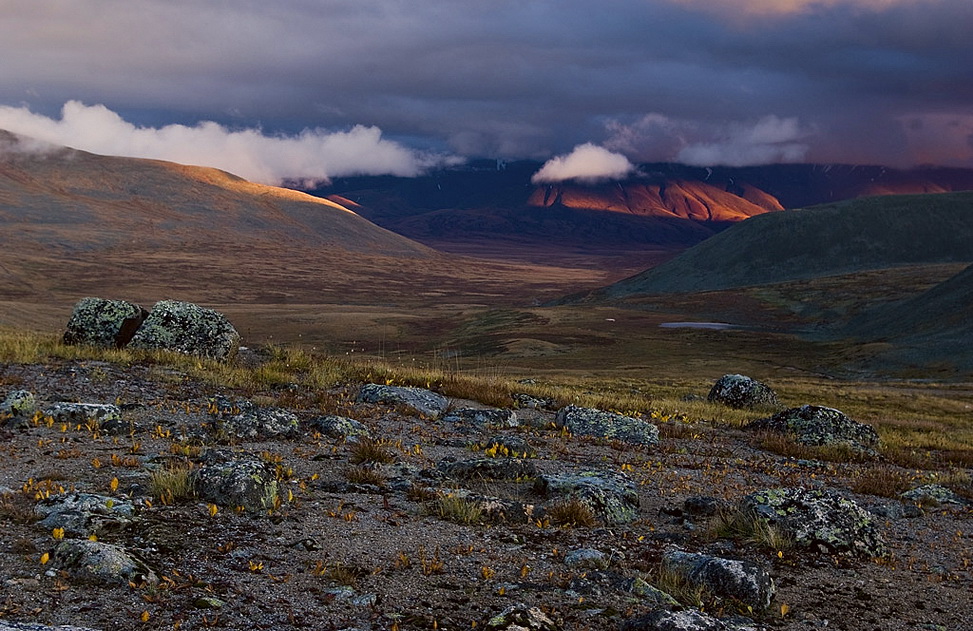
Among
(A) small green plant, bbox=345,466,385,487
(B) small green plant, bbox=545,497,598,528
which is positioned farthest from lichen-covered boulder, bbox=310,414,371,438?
(B) small green plant, bbox=545,497,598,528

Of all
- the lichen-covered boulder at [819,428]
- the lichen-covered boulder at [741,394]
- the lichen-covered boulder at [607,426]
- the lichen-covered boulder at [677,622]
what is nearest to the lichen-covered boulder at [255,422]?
the lichen-covered boulder at [607,426]

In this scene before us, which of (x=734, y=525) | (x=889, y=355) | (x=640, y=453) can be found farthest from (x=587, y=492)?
(x=889, y=355)

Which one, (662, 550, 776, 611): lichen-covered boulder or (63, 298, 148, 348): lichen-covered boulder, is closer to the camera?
(662, 550, 776, 611): lichen-covered boulder

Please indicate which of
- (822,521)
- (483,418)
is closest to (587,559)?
(822,521)

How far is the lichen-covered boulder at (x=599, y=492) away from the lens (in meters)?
9.14

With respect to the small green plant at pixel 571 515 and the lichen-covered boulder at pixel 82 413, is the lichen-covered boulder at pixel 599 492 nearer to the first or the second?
the small green plant at pixel 571 515

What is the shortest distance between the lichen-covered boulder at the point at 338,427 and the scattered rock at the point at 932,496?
29.7 feet

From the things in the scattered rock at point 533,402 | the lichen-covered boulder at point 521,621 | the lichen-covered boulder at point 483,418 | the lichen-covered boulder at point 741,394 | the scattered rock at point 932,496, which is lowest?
the lichen-covered boulder at point 741,394

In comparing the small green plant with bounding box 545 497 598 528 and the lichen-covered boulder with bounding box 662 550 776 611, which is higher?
the lichen-covered boulder with bounding box 662 550 776 611

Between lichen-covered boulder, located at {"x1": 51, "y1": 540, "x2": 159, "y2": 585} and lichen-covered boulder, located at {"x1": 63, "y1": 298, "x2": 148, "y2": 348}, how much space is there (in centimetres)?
1351

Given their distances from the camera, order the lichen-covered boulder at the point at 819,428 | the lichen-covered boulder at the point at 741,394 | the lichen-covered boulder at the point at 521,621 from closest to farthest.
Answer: the lichen-covered boulder at the point at 521,621 < the lichen-covered boulder at the point at 819,428 < the lichen-covered boulder at the point at 741,394

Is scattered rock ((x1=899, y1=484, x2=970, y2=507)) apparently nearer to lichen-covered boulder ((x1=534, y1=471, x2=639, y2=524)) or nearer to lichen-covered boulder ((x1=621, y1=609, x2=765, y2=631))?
lichen-covered boulder ((x1=534, y1=471, x2=639, y2=524))

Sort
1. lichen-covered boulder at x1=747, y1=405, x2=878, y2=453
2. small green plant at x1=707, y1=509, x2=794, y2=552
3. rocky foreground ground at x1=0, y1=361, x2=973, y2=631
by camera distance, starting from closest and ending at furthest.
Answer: rocky foreground ground at x1=0, y1=361, x2=973, y2=631 → small green plant at x1=707, y1=509, x2=794, y2=552 → lichen-covered boulder at x1=747, y1=405, x2=878, y2=453

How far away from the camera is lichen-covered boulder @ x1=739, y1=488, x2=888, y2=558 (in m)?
8.53
